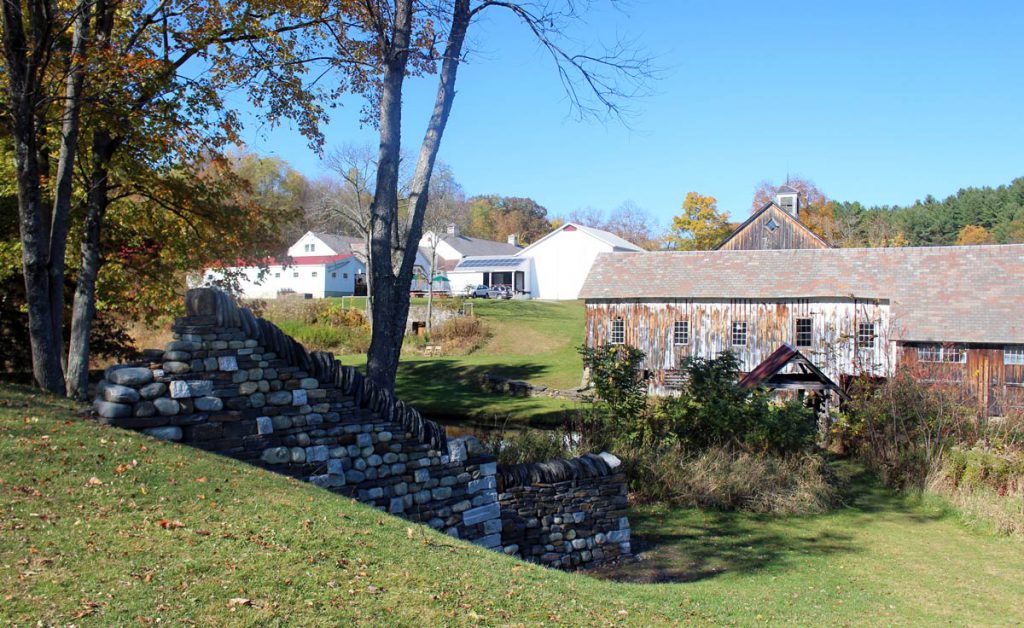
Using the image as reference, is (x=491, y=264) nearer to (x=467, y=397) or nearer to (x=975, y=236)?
(x=467, y=397)

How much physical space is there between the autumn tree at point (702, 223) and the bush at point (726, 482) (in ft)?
169

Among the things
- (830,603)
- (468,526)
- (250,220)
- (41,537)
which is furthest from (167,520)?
(250,220)

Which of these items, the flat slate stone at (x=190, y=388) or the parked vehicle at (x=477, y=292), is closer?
the flat slate stone at (x=190, y=388)

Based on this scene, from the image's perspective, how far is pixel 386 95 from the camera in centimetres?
1341

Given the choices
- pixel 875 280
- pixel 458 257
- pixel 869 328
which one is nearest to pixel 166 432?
pixel 869 328

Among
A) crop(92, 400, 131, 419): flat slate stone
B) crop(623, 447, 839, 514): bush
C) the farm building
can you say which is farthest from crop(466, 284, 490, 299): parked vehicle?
crop(92, 400, 131, 419): flat slate stone

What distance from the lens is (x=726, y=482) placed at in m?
14.2

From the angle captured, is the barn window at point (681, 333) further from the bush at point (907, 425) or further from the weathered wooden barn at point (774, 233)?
the bush at point (907, 425)

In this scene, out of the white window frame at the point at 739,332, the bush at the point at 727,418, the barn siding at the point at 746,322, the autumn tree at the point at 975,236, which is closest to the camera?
the bush at the point at 727,418

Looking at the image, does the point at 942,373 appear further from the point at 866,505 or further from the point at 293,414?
the point at 293,414

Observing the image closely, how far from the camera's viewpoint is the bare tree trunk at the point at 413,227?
13.4m

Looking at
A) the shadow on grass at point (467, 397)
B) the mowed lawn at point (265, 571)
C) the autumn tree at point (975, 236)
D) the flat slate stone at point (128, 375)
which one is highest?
the autumn tree at point (975, 236)

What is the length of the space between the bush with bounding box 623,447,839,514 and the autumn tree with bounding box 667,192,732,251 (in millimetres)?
51510

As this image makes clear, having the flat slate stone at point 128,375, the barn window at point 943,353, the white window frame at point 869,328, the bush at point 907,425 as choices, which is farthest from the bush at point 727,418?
the white window frame at point 869,328
